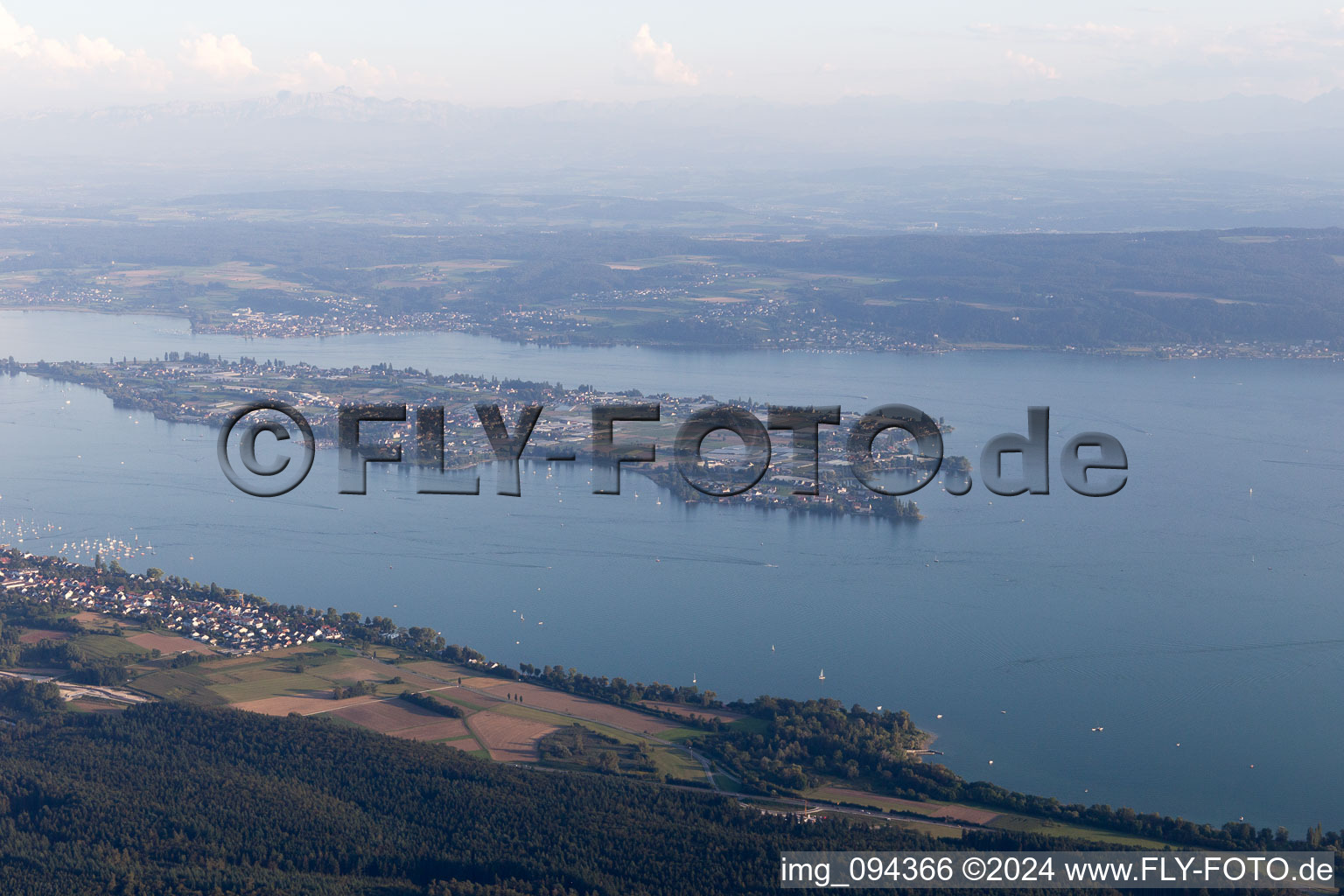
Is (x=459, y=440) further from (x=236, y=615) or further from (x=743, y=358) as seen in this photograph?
(x=743, y=358)

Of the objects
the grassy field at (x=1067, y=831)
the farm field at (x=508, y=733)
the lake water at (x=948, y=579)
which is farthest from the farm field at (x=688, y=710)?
the grassy field at (x=1067, y=831)

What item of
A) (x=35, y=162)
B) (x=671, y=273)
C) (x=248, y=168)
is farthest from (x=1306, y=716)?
(x=35, y=162)

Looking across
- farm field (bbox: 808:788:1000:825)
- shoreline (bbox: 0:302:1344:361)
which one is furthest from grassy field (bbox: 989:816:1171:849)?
shoreline (bbox: 0:302:1344:361)

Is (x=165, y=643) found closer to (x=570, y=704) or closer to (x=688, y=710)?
(x=570, y=704)

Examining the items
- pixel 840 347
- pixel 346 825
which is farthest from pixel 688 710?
pixel 840 347

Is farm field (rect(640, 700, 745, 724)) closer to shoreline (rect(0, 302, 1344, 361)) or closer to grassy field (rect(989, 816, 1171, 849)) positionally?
grassy field (rect(989, 816, 1171, 849))

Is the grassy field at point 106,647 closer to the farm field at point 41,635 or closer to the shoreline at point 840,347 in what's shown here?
the farm field at point 41,635
